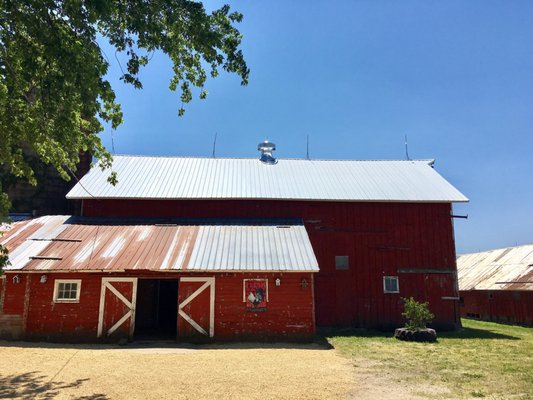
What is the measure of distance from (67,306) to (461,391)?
13.1 meters

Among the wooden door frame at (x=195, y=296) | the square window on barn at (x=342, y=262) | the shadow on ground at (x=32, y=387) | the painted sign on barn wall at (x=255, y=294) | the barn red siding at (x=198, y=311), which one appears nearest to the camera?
the shadow on ground at (x=32, y=387)

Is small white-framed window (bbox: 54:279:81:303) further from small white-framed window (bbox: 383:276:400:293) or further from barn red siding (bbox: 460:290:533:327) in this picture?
barn red siding (bbox: 460:290:533:327)

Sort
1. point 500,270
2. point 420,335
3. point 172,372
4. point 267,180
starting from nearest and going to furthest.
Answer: point 172,372 < point 420,335 < point 267,180 < point 500,270

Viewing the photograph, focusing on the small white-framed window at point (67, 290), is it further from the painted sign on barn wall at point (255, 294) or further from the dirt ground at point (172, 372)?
the painted sign on barn wall at point (255, 294)

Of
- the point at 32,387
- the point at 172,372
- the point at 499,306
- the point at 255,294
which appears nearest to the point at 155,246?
the point at 255,294

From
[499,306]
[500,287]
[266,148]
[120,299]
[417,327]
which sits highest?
[266,148]

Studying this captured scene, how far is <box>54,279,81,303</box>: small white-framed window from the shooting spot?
51.3 ft

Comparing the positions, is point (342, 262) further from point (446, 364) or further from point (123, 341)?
point (123, 341)

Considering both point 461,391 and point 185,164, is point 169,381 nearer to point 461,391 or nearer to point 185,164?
point 461,391

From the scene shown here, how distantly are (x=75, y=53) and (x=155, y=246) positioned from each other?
1046cm

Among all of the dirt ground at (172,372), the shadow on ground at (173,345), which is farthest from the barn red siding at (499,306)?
the dirt ground at (172,372)

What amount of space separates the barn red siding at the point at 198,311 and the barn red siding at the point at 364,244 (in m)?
4.53

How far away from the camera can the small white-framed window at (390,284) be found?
808 inches

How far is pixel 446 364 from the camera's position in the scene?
11.7 m
